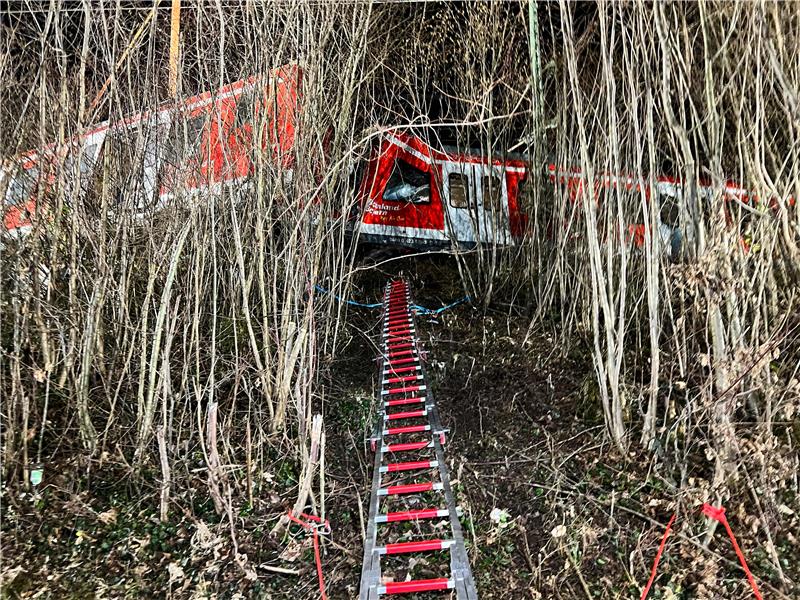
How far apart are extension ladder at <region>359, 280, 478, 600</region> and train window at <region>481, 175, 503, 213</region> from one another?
1994mm

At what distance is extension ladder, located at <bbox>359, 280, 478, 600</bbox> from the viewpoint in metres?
2.52

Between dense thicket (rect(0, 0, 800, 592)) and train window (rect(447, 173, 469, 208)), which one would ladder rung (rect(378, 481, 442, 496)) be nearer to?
dense thicket (rect(0, 0, 800, 592))

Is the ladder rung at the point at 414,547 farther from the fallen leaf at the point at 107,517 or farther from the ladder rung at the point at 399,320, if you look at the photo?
the ladder rung at the point at 399,320

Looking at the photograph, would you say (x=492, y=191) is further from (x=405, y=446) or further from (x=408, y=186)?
(x=405, y=446)

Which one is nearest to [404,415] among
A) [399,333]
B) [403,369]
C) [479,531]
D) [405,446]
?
[405,446]

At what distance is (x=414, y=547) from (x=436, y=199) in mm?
5358

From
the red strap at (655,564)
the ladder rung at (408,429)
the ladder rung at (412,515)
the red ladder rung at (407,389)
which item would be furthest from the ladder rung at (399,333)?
the red strap at (655,564)

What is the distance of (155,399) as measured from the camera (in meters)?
3.12

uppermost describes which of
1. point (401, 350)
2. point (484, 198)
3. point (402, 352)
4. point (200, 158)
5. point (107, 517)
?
point (200, 158)

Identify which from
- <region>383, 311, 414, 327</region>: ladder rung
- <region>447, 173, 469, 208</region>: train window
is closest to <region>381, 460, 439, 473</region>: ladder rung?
<region>383, 311, 414, 327</region>: ladder rung

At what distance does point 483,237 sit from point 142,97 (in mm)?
4488

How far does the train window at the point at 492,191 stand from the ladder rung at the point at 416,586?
4302mm

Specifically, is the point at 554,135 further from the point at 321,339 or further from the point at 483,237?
the point at 321,339

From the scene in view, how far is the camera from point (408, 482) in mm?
3393
